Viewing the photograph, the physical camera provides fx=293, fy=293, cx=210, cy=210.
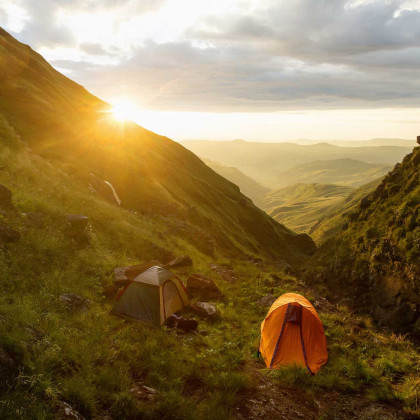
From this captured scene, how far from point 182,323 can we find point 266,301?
666 centimetres

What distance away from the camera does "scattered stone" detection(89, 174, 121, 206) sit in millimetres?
30703

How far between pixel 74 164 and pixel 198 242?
16217 mm

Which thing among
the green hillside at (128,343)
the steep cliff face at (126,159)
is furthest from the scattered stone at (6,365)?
the steep cliff face at (126,159)

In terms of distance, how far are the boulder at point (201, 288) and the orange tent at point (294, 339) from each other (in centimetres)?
470

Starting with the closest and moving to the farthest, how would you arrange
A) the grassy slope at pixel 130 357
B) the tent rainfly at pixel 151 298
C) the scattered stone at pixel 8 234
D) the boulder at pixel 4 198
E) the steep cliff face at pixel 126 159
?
the grassy slope at pixel 130 357 < the scattered stone at pixel 8 234 < the tent rainfly at pixel 151 298 < the boulder at pixel 4 198 < the steep cliff face at pixel 126 159

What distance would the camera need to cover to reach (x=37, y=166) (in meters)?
24.7

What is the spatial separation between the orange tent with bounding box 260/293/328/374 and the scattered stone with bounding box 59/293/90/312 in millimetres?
7483

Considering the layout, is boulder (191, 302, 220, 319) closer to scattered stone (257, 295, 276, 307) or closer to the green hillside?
the green hillside

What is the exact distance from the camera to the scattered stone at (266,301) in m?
17.4

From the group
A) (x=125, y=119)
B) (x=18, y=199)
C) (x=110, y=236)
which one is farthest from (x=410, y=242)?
(x=125, y=119)

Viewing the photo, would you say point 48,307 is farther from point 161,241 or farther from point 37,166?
point 37,166

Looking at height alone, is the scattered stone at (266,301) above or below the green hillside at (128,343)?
below

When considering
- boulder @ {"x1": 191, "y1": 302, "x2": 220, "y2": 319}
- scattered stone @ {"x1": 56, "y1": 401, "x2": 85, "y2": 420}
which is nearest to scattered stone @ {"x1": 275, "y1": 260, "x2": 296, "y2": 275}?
boulder @ {"x1": 191, "y1": 302, "x2": 220, "y2": 319}

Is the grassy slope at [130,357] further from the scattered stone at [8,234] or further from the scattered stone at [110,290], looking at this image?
the scattered stone at [110,290]
